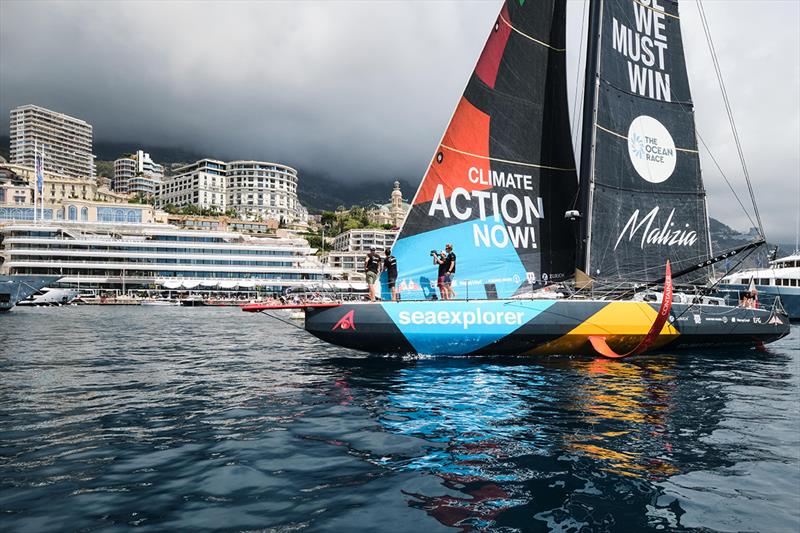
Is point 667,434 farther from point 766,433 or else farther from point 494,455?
point 494,455

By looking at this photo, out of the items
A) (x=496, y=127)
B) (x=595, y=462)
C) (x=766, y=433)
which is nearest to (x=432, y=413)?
(x=595, y=462)

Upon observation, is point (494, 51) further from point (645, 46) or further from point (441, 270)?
point (441, 270)

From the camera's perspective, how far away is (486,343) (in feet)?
44.0

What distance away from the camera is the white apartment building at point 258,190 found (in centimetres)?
18900

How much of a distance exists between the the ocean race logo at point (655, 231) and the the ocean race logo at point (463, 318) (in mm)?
6103

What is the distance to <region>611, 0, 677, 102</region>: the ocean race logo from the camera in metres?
17.7

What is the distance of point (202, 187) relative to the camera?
187 m

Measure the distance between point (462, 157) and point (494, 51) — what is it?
3.74 meters

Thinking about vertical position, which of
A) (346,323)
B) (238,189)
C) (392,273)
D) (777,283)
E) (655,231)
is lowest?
(346,323)

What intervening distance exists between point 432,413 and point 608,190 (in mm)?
11976

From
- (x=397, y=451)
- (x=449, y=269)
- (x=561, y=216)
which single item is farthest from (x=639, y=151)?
(x=397, y=451)

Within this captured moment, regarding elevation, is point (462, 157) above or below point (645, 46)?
below

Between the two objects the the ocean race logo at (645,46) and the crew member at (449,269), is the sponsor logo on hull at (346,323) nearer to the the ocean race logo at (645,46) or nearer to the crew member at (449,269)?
the crew member at (449,269)

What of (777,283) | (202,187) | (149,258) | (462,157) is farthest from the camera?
(202,187)
